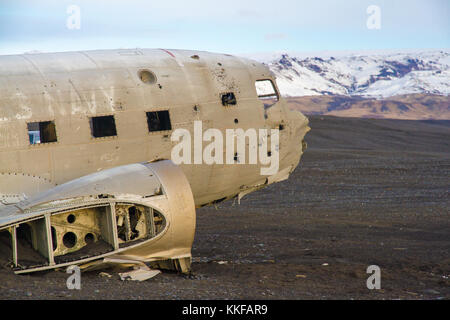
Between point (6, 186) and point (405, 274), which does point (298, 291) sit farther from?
point (6, 186)

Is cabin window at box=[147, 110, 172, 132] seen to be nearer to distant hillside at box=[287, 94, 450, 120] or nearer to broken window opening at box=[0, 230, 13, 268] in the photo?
→ broken window opening at box=[0, 230, 13, 268]

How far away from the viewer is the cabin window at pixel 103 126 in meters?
14.2

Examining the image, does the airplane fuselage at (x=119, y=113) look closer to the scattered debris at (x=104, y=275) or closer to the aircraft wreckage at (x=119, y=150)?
the aircraft wreckage at (x=119, y=150)

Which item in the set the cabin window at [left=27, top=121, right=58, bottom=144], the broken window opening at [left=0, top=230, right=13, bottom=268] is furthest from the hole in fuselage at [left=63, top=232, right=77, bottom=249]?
the cabin window at [left=27, top=121, right=58, bottom=144]

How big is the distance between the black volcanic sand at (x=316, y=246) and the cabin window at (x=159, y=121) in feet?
11.2

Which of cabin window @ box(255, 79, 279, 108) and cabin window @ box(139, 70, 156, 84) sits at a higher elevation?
cabin window @ box(139, 70, 156, 84)

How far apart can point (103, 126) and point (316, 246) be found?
8059mm

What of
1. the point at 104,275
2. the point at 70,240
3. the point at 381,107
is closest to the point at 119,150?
the point at 70,240

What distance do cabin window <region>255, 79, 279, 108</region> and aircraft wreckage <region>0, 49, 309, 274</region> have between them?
0.04 m

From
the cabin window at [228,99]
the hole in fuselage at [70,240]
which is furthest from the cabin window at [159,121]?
→ the hole in fuselage at [70,240]

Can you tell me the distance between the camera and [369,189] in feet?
116

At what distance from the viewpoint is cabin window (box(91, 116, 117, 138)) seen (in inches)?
559

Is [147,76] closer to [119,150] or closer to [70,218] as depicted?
[119,150]
